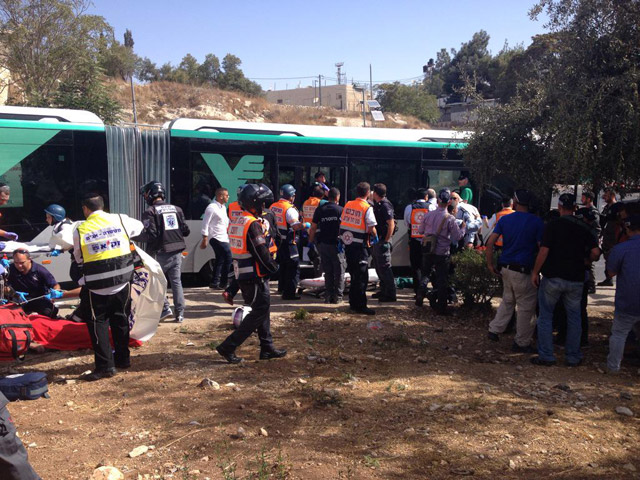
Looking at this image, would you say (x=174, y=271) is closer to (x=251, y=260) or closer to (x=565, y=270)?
(x=251, y=260)

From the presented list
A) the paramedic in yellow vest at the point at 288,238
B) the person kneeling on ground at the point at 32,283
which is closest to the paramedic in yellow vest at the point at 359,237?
the paramedic in yellow vest at the point at 288,238

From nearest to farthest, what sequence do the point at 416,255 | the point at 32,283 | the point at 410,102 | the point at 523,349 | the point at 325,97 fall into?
1. the point at 523,349
2. the point at 32,283
3. the point at 416,255
4. the point at 410,102
5. the point at 325,97

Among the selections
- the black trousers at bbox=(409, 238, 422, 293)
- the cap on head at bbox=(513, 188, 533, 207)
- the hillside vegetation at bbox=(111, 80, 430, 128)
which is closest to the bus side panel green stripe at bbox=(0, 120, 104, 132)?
the black trousers at bbox=(409, 238, 422, 293)

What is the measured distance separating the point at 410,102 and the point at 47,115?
48.6 m

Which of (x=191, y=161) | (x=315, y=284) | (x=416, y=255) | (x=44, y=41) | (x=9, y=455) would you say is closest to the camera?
(x=9, y=455)

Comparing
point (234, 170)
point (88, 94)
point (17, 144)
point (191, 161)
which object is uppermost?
point (88, 94)

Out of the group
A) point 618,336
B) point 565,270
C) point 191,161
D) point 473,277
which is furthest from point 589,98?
point 191,161

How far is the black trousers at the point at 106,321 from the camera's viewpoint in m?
5.91

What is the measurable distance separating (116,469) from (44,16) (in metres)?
26.0

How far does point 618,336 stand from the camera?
6.36 meters

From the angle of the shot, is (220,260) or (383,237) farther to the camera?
(220,260)

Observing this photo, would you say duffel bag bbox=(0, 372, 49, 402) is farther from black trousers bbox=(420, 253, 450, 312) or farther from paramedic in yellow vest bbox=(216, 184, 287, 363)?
black trousers bbox=(420, 253, 450, 312)

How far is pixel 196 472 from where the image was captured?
412 cm

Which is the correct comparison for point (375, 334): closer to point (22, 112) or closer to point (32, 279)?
point (32, 279)
